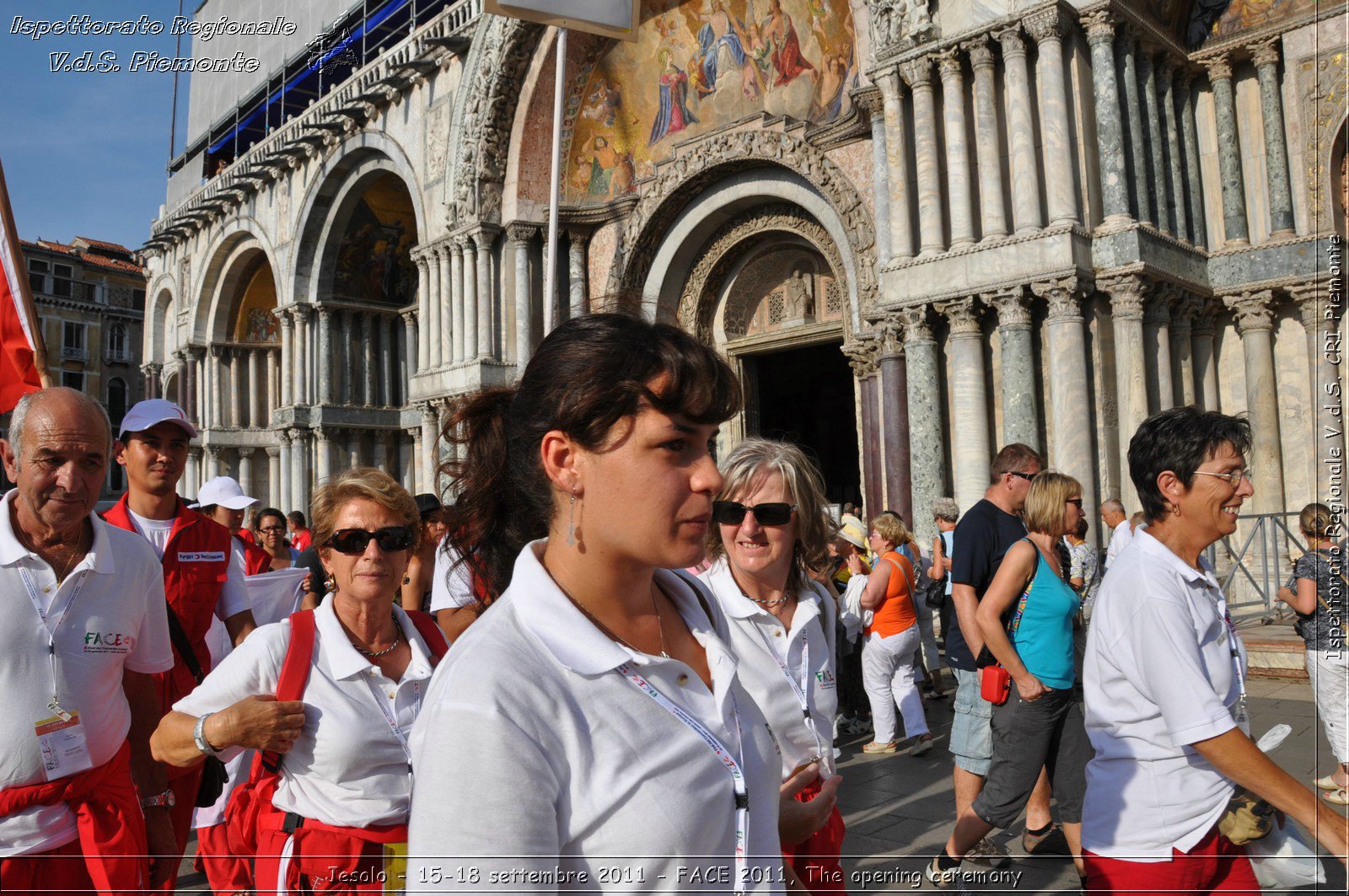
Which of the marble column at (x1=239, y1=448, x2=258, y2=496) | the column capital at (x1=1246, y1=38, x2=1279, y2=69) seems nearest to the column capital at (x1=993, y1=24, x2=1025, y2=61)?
the column capital at (x1=1246, y1=38, x2=1279, y2=69)

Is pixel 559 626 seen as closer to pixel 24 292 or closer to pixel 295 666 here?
pixel 295 666

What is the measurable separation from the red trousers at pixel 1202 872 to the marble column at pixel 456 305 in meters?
16.0

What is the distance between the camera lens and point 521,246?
668 inches

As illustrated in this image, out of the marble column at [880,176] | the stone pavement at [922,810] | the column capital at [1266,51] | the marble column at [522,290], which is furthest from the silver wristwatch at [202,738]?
the marble column at [522,290]

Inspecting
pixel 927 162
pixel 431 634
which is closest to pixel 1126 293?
pixel 927 162

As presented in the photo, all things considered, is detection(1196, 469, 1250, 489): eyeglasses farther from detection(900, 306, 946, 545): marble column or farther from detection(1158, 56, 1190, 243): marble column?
detection(1158, 56, 1190, 243): marble column

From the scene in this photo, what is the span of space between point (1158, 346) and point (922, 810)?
7.14 m

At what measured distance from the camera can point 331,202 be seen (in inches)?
861

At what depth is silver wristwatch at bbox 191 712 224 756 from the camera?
2.45 m

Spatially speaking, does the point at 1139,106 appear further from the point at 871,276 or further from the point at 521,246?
the point at 521,246

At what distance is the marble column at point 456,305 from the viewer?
1755 centimetres

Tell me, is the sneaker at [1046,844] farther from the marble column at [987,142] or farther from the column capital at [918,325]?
the marble column at [987,142]

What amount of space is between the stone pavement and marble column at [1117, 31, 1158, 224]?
543cm

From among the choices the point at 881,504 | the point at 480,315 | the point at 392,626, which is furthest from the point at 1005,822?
the point at 480,315
